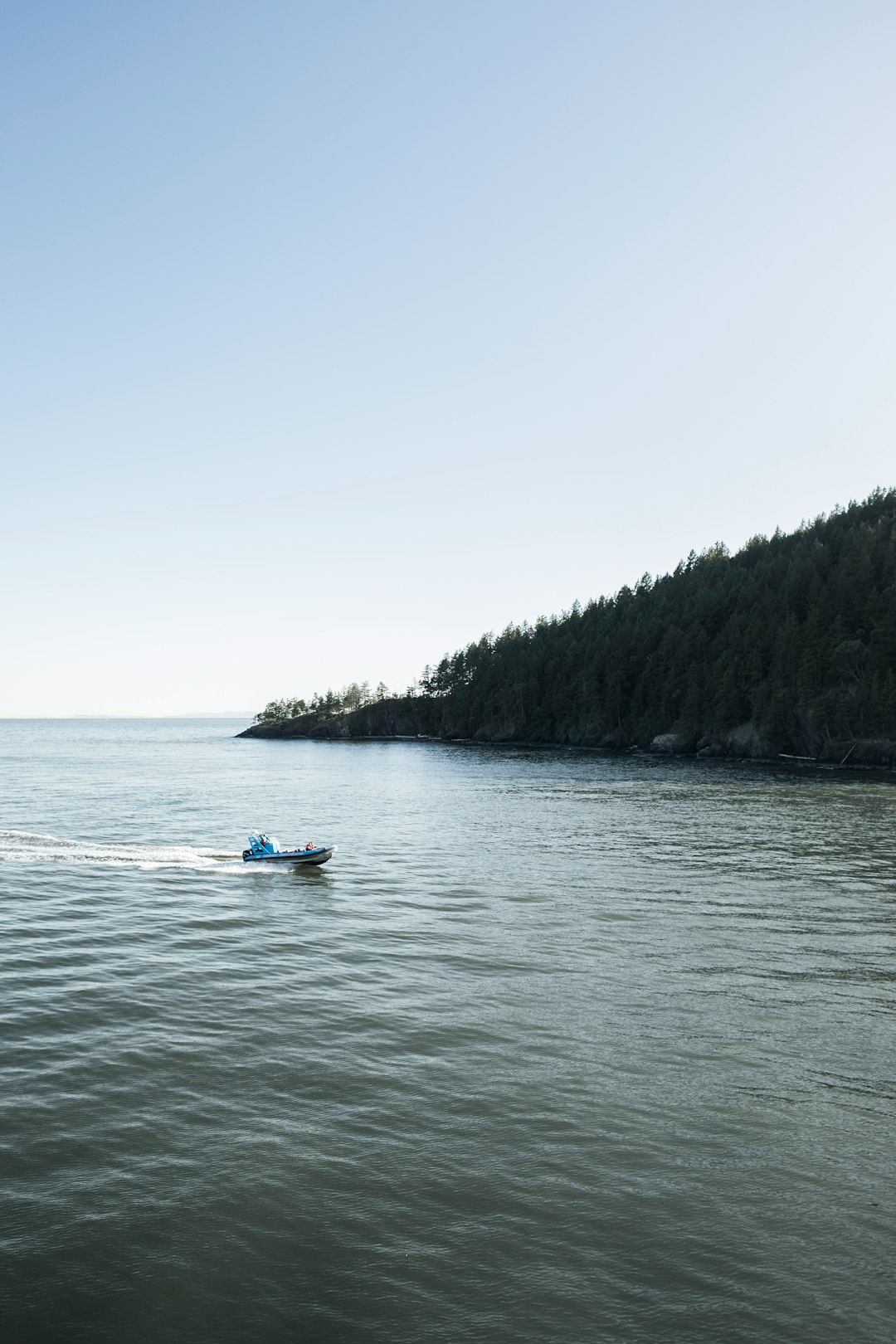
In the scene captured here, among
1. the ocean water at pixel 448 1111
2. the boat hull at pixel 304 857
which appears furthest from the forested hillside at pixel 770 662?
the boat hull at pixel 304 857

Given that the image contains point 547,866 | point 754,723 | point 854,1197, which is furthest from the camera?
point 754,723

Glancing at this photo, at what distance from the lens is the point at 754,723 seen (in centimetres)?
13738

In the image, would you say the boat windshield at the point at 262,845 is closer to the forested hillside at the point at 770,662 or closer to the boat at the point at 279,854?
the boat at the point at 279,854

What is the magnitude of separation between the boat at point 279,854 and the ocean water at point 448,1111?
3.72 m

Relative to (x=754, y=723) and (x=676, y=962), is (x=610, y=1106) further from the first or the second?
(x=754, y=723)

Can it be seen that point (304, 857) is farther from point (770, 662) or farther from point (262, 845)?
point (770, 662)

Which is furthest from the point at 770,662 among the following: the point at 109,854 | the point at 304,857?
the point at 109,854

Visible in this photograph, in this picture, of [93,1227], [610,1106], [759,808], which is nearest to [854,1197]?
[610,1106]

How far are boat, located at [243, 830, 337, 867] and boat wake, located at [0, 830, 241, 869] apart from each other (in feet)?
4.72

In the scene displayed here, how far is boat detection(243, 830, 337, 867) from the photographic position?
4084cm

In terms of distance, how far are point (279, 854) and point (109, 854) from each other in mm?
10762

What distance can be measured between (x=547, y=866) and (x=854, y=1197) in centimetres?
2933

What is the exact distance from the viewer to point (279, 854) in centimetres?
4128

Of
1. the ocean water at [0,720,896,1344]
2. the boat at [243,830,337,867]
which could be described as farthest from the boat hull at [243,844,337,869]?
the ocean water at [0,720,896,1344]
